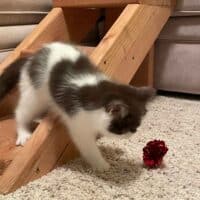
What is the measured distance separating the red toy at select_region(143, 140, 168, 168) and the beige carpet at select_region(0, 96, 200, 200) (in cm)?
2

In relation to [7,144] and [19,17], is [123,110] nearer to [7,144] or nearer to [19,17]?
[7,144]

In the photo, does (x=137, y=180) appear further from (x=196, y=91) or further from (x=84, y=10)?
(x=84, y=10)

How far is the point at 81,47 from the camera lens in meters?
1.64

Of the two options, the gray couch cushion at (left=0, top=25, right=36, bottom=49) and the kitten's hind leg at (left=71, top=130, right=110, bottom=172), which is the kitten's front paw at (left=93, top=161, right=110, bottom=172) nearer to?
the kitten's hind leg at (left=71, top=130, right=110, bottom=172)

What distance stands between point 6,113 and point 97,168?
0.62 meters

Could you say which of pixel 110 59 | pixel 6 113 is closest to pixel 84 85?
pixel 110 59

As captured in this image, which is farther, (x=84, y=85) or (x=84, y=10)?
(x=84, y=10)

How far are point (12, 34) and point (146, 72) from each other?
77cm

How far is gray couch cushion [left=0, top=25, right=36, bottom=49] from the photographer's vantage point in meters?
1.71

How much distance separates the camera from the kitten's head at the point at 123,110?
103 centimetres

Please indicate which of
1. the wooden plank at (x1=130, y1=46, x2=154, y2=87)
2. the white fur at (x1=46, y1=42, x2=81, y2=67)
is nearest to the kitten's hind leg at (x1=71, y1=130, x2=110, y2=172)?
the white fur at (x1=46, y1=42, x2=81, y2=67)

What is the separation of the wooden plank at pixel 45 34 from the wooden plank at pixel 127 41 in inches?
15.3

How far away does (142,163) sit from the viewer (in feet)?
4.17

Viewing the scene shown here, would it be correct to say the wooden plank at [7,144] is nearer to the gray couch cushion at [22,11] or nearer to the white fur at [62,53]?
the white fur at [62,53]
